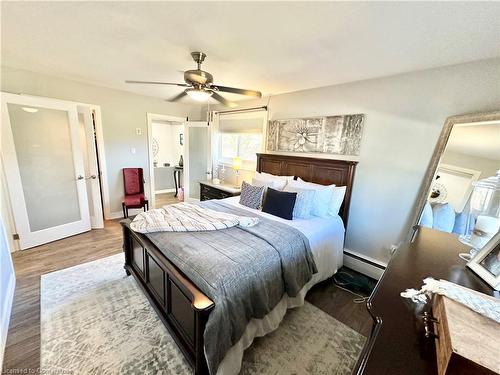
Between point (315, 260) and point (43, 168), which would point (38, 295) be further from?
point (315, 260)

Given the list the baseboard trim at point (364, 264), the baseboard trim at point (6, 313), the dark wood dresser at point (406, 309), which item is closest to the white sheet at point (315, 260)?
the baseboard trim at point (364, 264)

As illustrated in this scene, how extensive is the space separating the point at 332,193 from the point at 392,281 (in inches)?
65.1

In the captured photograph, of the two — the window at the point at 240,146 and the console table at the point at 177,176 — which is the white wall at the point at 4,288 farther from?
the console table at the point at 177,176

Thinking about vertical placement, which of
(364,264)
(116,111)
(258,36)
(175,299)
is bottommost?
(364,264)

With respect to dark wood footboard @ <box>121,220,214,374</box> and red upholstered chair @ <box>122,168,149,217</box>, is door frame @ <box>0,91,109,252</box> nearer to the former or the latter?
red upholstered chair @ <box>122,168,149,217</box>

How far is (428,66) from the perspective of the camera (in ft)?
6.79

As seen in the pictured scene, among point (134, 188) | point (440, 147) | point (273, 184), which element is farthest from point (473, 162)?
point (134, 188)

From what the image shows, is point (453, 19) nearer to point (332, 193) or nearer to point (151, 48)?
point (332, 193)

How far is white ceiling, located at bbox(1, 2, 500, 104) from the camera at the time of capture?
1364 millimetres

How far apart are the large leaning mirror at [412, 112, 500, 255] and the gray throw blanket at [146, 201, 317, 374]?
129 centimetres

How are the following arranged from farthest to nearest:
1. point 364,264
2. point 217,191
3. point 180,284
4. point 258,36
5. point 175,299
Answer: point 217,191
point 364,264
point 258,36
point 175,299
point 180,284

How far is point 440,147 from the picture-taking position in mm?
2100

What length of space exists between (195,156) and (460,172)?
4460 millimetres

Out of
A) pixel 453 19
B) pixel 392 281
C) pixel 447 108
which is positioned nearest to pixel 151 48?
pixel 453 19
